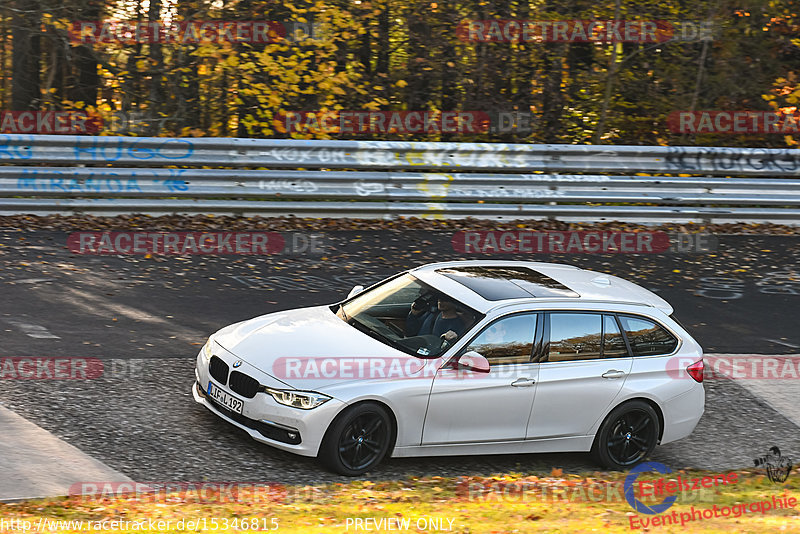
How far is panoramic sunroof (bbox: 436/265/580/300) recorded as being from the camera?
786cm

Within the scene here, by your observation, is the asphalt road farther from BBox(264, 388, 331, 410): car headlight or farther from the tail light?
the tail light

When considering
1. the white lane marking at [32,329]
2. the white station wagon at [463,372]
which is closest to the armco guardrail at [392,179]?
the white lane marking at [32,329]

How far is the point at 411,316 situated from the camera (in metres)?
7.78

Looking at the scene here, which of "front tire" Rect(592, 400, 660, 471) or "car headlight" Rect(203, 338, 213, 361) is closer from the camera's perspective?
"car headlight" Rect(203, 338, 213, 361)

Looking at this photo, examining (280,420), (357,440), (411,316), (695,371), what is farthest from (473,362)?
(695,371)

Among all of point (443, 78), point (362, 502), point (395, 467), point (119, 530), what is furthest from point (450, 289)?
point (443, 78)

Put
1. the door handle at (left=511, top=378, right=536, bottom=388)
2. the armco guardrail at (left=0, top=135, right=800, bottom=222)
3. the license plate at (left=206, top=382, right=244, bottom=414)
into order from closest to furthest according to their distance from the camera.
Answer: the license plate at (left=206, top=382, right=244, bottom=414), the door handle at (left=511, top=378, right=536, bottom=388), the armco guardrail at (left=0, top=135, right=800, bottom=222)

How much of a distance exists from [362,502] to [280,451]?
1178 millimetres

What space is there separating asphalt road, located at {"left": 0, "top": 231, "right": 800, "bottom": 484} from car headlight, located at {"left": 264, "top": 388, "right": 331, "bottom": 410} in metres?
0.53

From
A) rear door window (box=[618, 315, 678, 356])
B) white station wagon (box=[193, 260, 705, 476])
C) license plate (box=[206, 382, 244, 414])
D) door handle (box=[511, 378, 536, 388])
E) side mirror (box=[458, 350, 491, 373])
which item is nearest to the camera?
white station wagon (box=[193, 260, 705, 476])

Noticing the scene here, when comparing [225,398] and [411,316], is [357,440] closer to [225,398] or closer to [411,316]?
[225,398]

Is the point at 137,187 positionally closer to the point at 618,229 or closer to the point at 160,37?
the point at 160,37

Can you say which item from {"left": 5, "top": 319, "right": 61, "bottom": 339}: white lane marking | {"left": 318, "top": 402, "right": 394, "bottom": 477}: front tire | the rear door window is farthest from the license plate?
the rear door window

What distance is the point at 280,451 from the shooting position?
7.26 m
